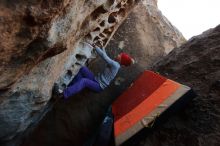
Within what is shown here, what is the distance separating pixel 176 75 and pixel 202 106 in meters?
1.34

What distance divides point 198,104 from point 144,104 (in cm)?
99

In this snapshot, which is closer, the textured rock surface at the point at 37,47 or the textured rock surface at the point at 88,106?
the textured rock surface at the point at 37,47

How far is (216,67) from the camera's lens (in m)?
5.78

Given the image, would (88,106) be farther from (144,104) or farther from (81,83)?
(144,104)

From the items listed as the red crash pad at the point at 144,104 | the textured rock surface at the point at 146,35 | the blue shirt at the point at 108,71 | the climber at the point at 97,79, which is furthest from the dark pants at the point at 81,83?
the textured rock surface at the point at 146,35

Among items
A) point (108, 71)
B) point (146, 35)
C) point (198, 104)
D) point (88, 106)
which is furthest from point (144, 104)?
point (146, 35)

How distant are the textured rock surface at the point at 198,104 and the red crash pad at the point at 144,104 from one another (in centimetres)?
24

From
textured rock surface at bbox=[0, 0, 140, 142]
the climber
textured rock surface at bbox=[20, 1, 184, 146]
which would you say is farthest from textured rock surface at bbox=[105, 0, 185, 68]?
the climber

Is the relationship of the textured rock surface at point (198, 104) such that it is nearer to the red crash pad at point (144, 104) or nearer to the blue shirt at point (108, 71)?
the red crash pad at point (144, 104)

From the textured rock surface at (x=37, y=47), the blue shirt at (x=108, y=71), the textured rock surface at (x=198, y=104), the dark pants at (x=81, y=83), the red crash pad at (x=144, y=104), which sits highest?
the textured rock surface at (x=37, y=47)

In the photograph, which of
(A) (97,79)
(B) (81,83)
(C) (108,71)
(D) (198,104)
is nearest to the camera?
(D) (198,104)

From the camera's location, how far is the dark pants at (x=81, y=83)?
5801mm

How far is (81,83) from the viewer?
5965 millimetres

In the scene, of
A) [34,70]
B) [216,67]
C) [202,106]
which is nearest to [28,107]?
[34,70]
